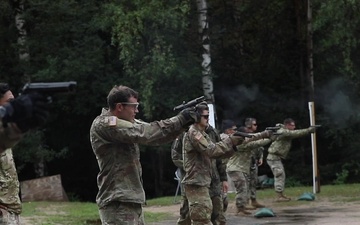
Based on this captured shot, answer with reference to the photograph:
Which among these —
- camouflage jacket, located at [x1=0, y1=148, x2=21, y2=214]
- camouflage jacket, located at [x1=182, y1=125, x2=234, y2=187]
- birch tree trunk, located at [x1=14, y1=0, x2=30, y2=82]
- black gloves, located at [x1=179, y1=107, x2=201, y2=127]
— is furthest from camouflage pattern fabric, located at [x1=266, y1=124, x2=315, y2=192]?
black gloves, located at [x1=179, y1=107, x2=201, y2=127]

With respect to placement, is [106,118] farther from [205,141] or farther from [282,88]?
[282,88]

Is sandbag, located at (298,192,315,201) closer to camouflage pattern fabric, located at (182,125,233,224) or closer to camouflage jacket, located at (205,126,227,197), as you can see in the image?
camouflage jacket, located at (205,126,227,197)

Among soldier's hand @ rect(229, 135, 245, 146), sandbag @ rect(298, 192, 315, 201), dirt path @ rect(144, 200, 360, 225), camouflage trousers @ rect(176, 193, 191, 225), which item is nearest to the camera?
soldier's hand @ rect(229, 135, 245, 146)

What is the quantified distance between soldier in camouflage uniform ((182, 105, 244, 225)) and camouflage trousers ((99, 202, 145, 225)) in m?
2.77

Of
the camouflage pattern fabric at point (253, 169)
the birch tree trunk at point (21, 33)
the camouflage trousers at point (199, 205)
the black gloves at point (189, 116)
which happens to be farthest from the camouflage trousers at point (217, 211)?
the birch tree trunk at point (21, 33)

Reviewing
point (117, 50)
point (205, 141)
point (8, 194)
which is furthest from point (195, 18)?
point (8, 194)

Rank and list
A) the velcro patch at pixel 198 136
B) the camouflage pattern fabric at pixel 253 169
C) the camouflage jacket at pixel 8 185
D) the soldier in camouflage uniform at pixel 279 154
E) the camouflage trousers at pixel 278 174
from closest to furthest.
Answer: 1. the camouflage jacket at pixel 8 185
2. the velcro patch at pixel 198 136
3. the camouflage pattern fabric at pixel 253 169
4. the soldier in camouflage uniform at pixel 279 154
5. the camouflage trousers at pixel 278 174

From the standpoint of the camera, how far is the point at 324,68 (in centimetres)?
2873

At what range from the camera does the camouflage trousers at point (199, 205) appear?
11.0m

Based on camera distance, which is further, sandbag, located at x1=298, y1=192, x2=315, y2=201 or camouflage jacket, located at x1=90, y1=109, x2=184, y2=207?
sandbag, located at x1=298, y1=192, x2=315, y2=201

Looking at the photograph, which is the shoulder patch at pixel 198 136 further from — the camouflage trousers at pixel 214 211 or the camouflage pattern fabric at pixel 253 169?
the camouflage pattern fabric at pixel 253 169

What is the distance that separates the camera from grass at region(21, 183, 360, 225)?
53.3 ft

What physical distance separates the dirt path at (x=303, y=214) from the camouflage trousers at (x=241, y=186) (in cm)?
31

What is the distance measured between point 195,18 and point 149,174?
19.4ft
